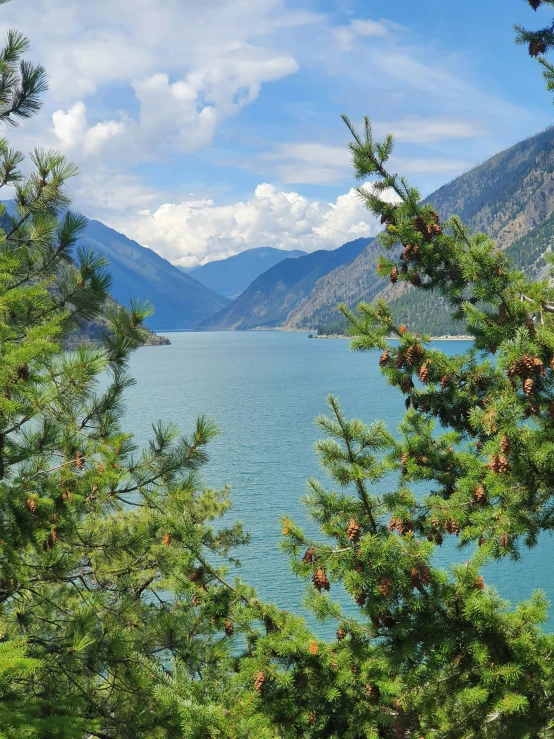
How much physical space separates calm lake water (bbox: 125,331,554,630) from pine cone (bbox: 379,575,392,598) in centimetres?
96

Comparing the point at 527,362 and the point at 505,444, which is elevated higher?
the point at 527,362

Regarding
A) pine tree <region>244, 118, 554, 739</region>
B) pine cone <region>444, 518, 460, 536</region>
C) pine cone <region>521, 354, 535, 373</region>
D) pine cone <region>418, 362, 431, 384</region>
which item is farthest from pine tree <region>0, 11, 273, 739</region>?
pine cone <region>521, 354, 535, 373</region>

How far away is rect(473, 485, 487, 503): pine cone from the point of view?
18.9 feet

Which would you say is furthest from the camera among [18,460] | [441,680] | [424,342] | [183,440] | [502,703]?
[424,342]

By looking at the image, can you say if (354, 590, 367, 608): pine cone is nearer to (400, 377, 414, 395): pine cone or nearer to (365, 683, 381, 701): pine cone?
(365, 683, 381, 701): pine cone

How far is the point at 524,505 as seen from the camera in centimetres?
545

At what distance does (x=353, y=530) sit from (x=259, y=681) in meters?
1.62

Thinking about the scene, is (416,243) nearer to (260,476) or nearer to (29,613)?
(29,613)

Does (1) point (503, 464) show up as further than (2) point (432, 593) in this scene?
No

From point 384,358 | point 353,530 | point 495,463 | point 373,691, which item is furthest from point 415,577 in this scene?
point 384,358

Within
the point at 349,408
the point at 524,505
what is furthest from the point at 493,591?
the point at 349,408

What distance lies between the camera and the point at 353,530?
15.6 ft

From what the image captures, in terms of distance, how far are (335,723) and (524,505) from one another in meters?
2.55

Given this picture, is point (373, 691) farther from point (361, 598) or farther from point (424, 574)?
point (424, 574)
